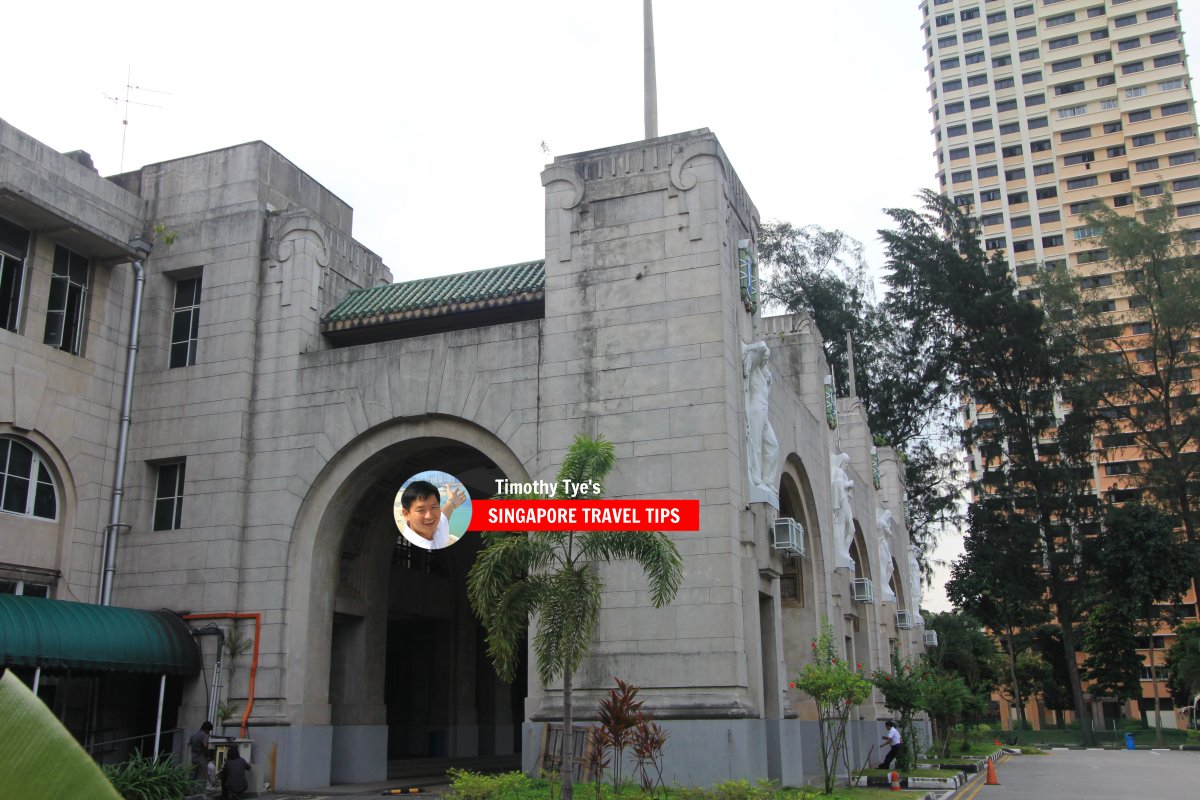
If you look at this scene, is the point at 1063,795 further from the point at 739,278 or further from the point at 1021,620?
the point at 1021,620

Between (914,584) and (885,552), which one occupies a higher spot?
(885,552)

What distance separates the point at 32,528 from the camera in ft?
60.7

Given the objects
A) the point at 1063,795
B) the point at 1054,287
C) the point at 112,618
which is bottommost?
the point at 1063,795

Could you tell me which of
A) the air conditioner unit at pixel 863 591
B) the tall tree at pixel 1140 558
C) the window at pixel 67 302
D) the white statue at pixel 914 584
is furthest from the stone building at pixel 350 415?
the tall tree at pixel 1140 558

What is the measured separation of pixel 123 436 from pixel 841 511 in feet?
57.4

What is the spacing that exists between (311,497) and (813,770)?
12553 mm

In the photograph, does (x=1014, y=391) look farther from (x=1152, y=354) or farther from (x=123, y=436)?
(x=123, y=436)

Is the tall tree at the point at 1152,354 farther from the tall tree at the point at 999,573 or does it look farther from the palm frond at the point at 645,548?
the palm frond at the point at 645,548

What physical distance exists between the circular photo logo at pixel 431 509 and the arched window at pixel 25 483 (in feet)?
21.4

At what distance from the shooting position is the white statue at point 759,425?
18859 millimetres

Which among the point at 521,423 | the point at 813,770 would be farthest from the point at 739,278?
the point at 813,770

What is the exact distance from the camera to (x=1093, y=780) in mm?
25953

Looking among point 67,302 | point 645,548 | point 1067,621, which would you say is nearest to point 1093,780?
point 645,548

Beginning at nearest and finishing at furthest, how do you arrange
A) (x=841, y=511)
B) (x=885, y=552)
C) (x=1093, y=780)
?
(x=1093, y=780) < (x=841, y=511) < (x=885, y=552)
